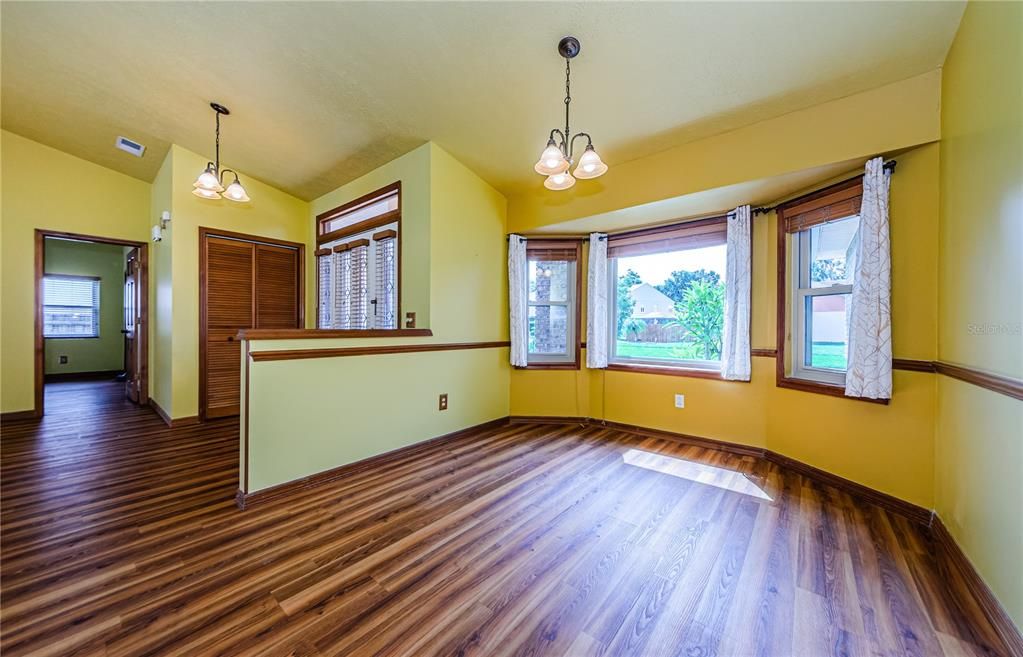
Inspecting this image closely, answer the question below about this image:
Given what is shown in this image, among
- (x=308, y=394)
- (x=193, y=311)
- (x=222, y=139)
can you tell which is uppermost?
(x=222, y=139)

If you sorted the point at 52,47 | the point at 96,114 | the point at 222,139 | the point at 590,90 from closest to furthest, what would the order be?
the point at 590,90 → the point at 52,47 → the point at 96,114 → the point at 222,139

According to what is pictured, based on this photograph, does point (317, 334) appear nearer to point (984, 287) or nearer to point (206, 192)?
point (206, 192)

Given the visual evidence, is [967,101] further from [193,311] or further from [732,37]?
[193,311]

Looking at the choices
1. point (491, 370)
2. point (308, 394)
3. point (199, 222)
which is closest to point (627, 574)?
point (308, 394)

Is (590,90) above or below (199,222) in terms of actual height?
above

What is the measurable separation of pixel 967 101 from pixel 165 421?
6.67 m

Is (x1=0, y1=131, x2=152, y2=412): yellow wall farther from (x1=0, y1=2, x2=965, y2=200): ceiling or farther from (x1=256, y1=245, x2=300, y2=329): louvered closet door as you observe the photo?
(x1=256, y1=245, x2=300, y2=329): louvered closet door

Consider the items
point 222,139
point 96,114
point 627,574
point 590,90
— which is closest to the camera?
point 627,574

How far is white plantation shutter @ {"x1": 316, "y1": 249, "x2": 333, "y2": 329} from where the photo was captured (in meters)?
4.70

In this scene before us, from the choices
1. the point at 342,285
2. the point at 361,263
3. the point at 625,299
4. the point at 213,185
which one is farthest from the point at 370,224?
the point at 625,299

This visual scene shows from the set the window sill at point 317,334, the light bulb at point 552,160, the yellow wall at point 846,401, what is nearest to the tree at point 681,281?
the yellow wall at point 846,401

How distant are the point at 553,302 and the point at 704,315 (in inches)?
58.2

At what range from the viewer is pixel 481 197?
3.75m

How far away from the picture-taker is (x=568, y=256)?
4027 millimetres
